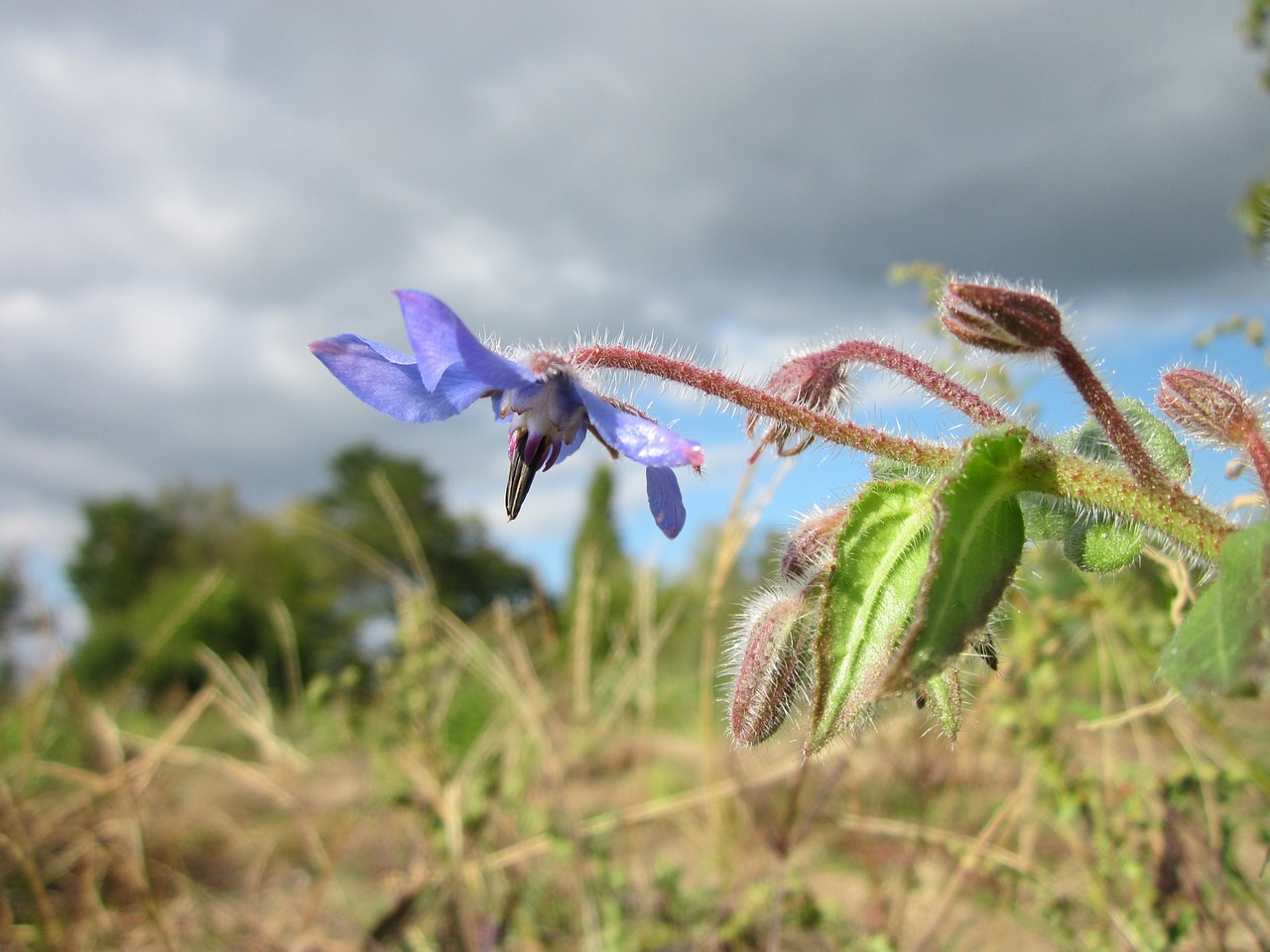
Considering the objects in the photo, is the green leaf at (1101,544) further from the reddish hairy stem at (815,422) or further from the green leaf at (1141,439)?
the reddish hairy stem at (815,422)

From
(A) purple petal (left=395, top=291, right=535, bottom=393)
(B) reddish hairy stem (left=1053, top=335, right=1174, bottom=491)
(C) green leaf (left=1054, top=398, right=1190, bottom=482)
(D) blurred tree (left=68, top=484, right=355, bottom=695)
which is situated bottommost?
(D) blurred tree (left=68, top=484, right=355, bottom=695)

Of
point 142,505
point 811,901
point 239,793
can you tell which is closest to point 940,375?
point 811,901

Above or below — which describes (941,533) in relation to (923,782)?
above

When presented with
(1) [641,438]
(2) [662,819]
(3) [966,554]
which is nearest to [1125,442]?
(3) [966,554]

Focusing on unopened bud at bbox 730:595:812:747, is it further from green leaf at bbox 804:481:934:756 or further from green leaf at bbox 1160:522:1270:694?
green leaf at bbox 1160:522:1270:694

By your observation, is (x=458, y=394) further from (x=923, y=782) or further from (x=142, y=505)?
(x=142, y=505)

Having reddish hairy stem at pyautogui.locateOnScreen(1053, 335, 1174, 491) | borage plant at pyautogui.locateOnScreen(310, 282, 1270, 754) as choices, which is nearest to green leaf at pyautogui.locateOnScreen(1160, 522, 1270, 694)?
borage plant at pyautogui.locateOnScreen(310, 282, 1270, 754)
